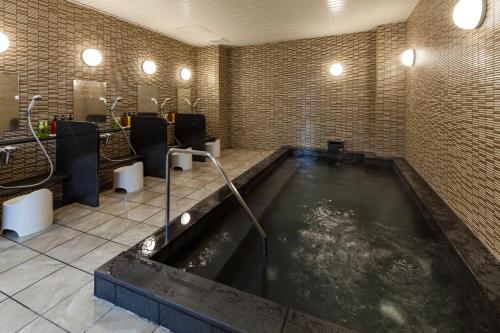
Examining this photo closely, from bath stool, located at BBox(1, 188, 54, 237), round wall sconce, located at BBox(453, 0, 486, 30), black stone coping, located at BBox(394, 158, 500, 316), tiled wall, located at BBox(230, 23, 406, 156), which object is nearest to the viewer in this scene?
black stone coping, located at BBox(394, 158, 500, 316)

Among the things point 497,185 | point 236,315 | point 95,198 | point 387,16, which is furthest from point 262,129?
point 236,315

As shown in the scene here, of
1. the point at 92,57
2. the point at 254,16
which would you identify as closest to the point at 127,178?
the point at 92,57

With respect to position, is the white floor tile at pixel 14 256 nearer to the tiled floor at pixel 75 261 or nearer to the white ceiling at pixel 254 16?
the tiled floor at pixel 75 261

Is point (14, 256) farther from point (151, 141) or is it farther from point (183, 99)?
point (183, 99)

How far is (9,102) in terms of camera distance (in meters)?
3.21

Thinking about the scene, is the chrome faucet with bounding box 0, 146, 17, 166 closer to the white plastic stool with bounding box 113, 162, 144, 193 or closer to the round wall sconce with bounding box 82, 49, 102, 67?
the white plastic stool with bounding box 113, 162, 144, 193

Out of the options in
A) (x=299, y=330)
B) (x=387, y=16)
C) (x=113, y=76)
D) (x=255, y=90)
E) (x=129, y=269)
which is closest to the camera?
(x=299, y=330)

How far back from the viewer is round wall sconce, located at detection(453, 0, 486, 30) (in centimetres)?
198

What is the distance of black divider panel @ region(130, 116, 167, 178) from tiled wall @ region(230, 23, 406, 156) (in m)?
3.33

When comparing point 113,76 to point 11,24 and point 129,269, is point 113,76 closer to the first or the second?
point 11,24

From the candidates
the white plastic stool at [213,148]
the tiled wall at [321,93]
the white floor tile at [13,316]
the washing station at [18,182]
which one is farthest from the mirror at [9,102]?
the tiled wall at [321,93]

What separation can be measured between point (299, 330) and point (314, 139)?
575cm

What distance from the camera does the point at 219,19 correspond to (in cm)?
489

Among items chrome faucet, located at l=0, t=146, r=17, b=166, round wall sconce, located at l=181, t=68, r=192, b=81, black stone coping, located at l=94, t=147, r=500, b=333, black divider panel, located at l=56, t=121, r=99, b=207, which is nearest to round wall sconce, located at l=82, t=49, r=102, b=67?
black divider panel, located at l=56, t=121, r=99, b=207
